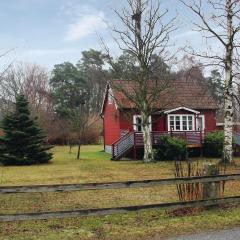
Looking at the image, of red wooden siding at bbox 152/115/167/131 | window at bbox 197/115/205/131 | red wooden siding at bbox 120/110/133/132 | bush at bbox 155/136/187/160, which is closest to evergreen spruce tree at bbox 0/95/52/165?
bush at bbox 155/136/187/160

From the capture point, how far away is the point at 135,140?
32.9 meters

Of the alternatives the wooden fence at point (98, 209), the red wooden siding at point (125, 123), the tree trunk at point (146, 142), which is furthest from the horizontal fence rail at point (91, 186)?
the red wooden siding at point (125, 123)

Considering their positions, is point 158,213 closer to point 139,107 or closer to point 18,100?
point 139,107

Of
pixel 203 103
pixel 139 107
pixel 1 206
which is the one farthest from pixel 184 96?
pixel 1 206

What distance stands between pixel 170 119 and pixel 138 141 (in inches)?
197

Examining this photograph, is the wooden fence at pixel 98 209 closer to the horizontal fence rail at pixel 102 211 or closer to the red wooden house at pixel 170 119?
the horizontal fence rail at pixel 102 211

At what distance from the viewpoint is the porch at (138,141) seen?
3284 cm

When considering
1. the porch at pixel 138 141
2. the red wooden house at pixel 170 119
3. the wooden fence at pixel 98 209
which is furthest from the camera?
the red wooden house at pixel 170 119

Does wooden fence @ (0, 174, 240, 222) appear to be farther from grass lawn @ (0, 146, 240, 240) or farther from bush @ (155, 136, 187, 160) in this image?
bush @ (155, 136, 187, 160)

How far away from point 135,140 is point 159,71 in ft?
17.3

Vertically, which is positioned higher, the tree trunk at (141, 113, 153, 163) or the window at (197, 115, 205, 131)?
the window at (197, 115, 205, 131)

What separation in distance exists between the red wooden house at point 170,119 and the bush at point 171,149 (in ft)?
4.74

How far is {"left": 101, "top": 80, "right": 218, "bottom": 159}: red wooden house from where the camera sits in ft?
109

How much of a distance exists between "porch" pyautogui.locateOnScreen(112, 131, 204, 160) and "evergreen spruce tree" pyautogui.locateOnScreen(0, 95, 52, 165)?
16.8ft
